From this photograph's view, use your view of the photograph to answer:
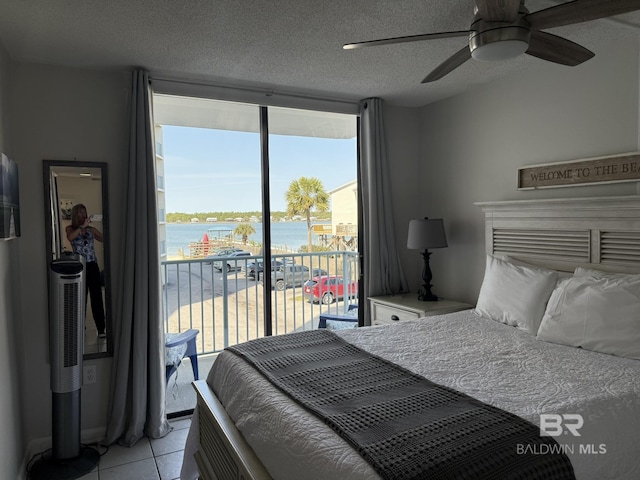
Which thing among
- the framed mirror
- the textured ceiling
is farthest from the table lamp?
the framed mirror

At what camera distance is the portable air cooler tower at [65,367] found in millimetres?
2580

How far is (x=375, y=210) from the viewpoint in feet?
12.7

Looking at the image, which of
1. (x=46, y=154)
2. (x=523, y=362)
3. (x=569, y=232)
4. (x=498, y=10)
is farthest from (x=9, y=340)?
(x=569, y=232)

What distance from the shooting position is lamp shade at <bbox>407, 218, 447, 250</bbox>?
3.55m

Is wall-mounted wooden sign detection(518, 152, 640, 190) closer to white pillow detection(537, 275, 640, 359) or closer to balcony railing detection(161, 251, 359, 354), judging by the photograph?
white pillow detection(537, 275, 640, 359)

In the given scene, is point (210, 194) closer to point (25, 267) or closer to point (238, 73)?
point (238, 73)

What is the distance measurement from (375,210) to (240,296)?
176cm

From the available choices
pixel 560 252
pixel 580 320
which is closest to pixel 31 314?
pixel 580 320

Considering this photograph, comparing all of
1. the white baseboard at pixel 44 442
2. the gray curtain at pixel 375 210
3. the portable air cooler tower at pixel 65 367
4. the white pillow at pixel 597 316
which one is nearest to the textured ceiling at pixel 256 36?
the gray curtain at pixel 375 210

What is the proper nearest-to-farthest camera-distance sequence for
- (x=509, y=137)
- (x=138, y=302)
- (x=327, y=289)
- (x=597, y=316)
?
(x=597, y=316)
(x=138, y=302)
(x=509, y=137)
(x=327, y=289)

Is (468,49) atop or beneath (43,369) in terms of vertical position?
atop

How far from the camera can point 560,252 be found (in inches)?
112

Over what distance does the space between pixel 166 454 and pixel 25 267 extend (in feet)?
4.97

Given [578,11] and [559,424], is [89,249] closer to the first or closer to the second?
[559,424]
